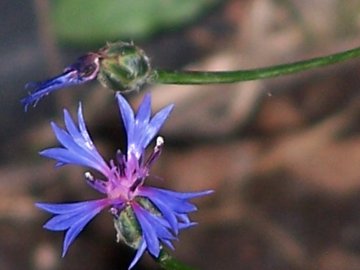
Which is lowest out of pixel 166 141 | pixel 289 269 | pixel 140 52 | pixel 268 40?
pixel 140 52

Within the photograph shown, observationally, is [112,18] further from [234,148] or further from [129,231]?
[129,231]

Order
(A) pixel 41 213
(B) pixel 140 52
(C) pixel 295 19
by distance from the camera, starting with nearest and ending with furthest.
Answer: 1. (B) pixel 140 52
2. (A) pixel 41 213
3. (C) pixel 295 19

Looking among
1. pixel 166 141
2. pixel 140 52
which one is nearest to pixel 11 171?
pixel 166 141

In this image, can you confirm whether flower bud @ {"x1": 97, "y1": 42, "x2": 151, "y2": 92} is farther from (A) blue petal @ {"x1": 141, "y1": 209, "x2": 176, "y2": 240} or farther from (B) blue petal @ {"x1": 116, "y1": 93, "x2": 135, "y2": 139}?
(A) blue petal @ {"x1": 141, "y1": 209, "x2": 176, "y2": 240}

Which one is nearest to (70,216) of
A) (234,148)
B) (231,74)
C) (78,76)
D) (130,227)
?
(130,227)

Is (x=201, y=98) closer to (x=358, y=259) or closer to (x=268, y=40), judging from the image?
(x=268, y=40)

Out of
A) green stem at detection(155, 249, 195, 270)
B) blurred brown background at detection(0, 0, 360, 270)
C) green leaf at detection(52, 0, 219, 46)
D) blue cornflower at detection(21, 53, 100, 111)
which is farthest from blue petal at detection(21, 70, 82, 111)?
blurred brown background at detection(0, 0, 360, 270)

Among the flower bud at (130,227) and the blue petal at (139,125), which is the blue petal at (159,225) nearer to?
the flower bud at (130,227)
